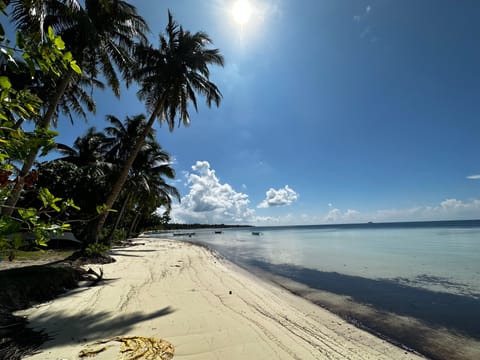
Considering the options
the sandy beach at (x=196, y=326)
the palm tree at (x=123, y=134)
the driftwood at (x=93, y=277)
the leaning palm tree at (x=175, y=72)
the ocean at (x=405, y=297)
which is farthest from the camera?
the palm tree at (x=123, y=134)

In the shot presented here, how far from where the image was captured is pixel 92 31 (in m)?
7.59

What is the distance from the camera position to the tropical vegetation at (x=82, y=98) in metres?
1.18

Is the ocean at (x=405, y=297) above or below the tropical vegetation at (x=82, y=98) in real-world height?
below

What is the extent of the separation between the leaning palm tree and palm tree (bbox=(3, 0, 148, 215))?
1238 millimetres

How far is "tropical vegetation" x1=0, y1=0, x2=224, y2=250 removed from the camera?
3.86 feet

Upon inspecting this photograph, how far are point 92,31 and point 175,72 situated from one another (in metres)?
4.05

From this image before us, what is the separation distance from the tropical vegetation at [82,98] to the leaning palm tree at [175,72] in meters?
0.05

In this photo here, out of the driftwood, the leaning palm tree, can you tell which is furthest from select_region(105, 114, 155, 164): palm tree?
the driftwood

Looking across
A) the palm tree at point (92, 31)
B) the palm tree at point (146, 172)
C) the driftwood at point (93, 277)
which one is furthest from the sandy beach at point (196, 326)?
the palm tree at point (146, 172)

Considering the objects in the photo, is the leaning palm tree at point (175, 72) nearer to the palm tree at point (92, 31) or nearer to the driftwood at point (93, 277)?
the palm tree at point (92, 31)

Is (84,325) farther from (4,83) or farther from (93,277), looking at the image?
(4,83)

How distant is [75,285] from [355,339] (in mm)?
6738


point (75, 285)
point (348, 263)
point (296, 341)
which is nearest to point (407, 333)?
point (296, 341)

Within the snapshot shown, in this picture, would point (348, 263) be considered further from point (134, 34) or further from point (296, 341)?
point (134, 34)
